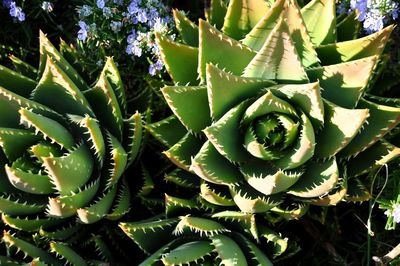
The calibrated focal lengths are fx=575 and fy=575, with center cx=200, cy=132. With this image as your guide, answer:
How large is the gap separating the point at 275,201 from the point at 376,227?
0.54 m

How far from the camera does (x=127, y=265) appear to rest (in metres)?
1.77

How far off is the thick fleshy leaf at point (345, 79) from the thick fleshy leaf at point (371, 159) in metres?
0.16

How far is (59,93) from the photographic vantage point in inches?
64.0

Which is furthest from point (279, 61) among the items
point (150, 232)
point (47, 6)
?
point (47, 6)

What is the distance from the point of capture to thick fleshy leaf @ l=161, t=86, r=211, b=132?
4.89 ft

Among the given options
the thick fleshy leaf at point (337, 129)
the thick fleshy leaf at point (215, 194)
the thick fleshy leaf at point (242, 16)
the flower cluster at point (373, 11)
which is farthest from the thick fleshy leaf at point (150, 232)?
the flower cluster at point (373, 11)

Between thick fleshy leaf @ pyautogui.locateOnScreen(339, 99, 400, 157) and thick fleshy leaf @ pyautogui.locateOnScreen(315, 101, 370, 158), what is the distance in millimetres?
94

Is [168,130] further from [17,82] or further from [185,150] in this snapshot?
[17,82]

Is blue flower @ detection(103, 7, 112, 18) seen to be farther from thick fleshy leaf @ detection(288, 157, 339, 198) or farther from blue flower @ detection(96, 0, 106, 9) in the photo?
thick fleshy leaf @ detection(288, 157, 339, 198)

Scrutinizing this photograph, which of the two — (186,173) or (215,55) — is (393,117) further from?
(186,173)

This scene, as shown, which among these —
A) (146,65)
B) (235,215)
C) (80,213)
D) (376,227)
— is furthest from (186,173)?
(376,227)

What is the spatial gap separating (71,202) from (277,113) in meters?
0.59

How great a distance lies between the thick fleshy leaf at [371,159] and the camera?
1556 millimetres

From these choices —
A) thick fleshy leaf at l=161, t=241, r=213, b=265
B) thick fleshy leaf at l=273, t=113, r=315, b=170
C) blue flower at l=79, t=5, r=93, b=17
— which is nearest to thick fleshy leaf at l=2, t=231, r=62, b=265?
thick fleshy leaf at l=161, t=241, r=213, b=265
